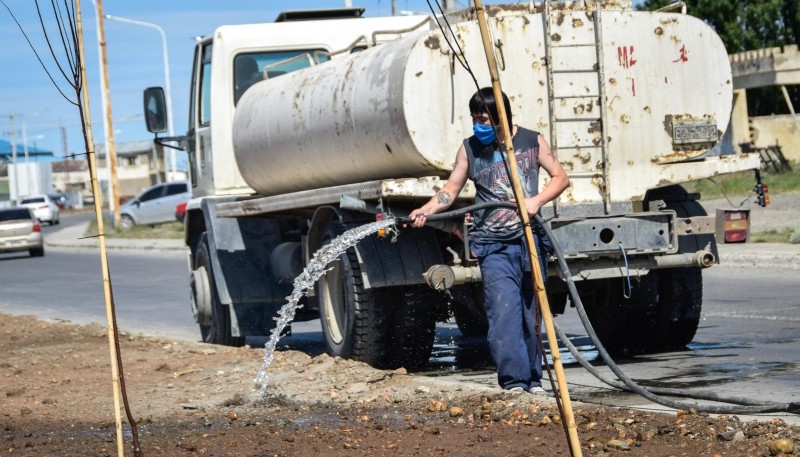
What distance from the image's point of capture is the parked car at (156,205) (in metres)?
47.8

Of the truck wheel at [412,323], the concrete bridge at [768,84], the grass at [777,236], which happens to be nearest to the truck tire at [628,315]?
the truck wheel at [412,323]

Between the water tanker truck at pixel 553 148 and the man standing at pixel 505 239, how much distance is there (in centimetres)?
57

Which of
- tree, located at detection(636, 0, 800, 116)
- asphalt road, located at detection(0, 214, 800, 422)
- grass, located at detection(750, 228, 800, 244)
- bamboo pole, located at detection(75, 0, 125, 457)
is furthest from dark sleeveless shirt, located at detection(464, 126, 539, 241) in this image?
tree, located at detection(636, 0, 800, 116)

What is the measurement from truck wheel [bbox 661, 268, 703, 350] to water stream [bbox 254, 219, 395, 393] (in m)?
2.40

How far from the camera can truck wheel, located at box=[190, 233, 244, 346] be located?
12211 millimetres

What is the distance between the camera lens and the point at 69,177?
169750 mm

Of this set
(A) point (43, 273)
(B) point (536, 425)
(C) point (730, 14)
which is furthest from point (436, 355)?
(C) point (730, 14)

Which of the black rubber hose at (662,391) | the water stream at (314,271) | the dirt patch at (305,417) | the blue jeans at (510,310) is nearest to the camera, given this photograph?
the dirt patch at (305,417)

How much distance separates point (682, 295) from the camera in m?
9.78

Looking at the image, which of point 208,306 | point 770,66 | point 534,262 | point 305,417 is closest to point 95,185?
point 534,262

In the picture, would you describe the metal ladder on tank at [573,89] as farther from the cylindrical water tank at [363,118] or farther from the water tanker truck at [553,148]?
the cylindrical water tank at [363,118]

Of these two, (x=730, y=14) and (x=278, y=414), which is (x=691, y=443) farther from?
(x=730, y=14)

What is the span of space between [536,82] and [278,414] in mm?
2814

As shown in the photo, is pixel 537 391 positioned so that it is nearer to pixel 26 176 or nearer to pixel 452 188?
pixel 452 188
